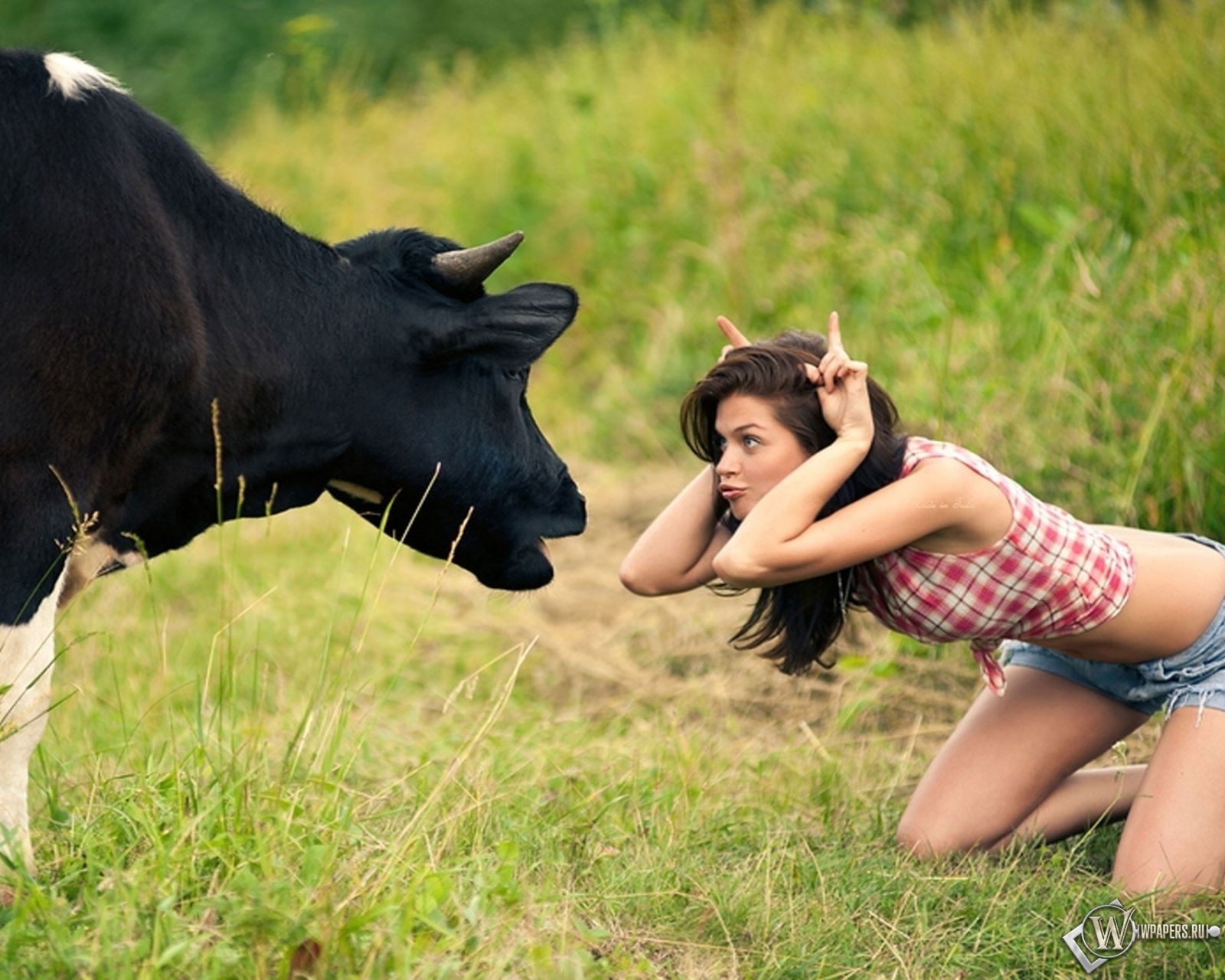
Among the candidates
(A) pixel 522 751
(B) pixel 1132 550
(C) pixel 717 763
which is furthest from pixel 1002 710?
(A) pixel 522 751

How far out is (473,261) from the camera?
3.25 meters

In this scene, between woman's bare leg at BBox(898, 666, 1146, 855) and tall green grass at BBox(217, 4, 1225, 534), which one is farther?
tall green grass at BBox(217, 4, 1225, 534)

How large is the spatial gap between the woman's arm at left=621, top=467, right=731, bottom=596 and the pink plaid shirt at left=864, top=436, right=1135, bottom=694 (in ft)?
1.32

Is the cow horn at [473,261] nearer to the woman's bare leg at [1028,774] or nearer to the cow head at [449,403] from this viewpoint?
the cow head at [449,403]

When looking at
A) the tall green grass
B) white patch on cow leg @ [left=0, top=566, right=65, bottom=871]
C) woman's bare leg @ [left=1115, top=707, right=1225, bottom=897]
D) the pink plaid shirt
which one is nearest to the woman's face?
the pink plaid shirt

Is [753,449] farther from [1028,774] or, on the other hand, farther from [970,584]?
[1028,774]

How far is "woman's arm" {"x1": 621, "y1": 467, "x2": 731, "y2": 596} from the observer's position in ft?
11.7

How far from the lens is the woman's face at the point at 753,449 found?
328 cm

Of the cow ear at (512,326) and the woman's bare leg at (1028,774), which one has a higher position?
the cow ear at (512,326)

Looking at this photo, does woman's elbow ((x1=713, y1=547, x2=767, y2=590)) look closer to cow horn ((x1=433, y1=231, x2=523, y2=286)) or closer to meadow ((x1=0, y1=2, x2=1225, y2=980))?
meadow ((x1=0, y1=2, x2=1225, y2=980))

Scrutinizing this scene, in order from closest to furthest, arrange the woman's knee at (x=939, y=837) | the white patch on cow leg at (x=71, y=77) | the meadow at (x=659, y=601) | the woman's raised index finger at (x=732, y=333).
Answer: the meadow at (x=659, y=601) < the white patch on cow leg at (x=71, y=77) < the woman's raised index finger at (x=732, y=333) < the woman's knee at (x=939, y=837)

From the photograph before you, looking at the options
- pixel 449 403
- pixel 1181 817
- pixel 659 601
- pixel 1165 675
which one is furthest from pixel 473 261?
pixel 659 601

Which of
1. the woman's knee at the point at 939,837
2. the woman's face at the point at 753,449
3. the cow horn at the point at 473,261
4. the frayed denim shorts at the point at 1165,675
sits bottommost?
the woman's knee at the point at 939,837

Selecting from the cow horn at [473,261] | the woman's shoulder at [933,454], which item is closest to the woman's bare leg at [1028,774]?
the woman's shoulder at [933,454]
